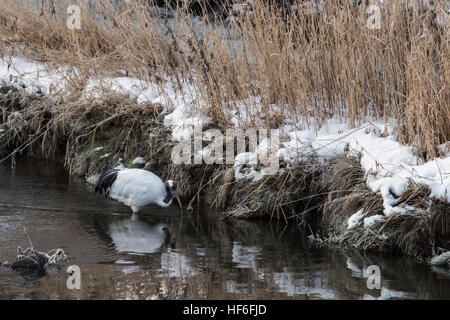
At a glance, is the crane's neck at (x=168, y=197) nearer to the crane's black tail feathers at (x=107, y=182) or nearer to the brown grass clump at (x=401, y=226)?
the crane's black tail feathers at (x=107, y=182)

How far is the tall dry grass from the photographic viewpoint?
238 inches

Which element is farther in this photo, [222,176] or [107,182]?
[222,176]

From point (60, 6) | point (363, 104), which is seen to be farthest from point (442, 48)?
point (60, 6)

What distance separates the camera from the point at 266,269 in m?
5.14

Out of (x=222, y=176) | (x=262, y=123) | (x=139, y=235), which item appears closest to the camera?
(x=139, y=235)

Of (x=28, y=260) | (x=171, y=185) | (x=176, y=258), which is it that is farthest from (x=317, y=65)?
(x=28, y=260)

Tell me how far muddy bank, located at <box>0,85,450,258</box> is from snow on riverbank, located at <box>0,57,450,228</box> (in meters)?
0.08

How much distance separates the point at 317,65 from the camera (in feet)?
23.1

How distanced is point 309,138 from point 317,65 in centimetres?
74

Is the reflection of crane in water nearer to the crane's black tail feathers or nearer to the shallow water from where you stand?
the shallow water

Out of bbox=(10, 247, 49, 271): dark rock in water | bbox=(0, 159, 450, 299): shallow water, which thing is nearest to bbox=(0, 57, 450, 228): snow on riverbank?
bbox=(0, 159, 450, 299): shallow water

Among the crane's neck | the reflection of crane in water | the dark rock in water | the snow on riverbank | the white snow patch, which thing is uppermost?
the snow on riverbank

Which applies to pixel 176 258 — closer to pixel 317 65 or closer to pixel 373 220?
pixel 373 220

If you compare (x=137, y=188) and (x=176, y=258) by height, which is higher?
(x=137, y=188)
